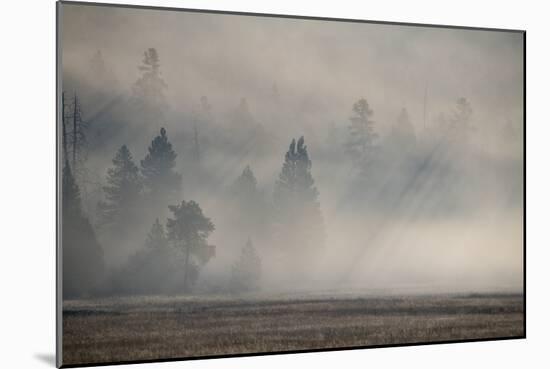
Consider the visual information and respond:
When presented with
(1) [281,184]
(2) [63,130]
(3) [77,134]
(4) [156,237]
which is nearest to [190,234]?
(4) [156,237]

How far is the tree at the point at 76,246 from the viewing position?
8445 millimetres

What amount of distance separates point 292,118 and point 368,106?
29.3 inches

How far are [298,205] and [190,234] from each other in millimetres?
1011

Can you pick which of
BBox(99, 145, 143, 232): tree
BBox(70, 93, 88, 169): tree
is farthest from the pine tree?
BBox(70, 93, 88, 169): tree

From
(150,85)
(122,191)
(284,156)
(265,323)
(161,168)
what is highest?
(150,85)

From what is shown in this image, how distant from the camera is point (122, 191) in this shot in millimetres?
8633

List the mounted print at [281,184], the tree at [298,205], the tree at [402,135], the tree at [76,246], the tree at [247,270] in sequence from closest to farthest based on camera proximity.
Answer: the tree at [76,246]
the mounted print at [281,184]
the tree at [247,270]
the tree at [298,205]
the tree at [402,135]

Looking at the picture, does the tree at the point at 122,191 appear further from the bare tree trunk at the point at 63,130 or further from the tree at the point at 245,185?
the tree at the point at 245,185

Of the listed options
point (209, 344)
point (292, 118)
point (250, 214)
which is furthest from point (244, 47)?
point (209, 344)

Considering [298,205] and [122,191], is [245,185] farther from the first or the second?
[122,191]

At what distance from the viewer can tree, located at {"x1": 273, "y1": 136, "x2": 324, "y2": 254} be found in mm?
9109

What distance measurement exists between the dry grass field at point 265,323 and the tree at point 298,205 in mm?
517

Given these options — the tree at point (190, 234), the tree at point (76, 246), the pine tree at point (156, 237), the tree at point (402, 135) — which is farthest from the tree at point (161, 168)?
the tree at point (402, 135)

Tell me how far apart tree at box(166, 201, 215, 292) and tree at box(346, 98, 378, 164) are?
4.88 feet
